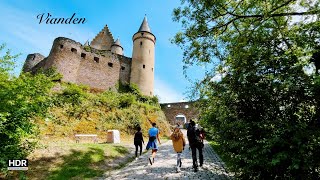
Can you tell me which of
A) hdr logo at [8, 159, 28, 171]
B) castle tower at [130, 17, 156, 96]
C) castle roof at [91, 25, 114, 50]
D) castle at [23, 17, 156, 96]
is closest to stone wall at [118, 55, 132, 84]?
castle at [23, 17, 156, 96]

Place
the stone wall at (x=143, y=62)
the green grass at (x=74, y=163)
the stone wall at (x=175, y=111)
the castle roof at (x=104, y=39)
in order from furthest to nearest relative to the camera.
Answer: the castle roof at (x=104, y=39), the stone wall at (x=175, y=111), the stone wall at (x=143, y=62), the green grass at (x=74, y=163)

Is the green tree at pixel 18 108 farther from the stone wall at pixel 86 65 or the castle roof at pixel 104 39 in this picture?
the castle roof at pixel 104 39

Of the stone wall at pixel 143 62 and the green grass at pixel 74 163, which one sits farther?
the stone wall at pixel 143 62

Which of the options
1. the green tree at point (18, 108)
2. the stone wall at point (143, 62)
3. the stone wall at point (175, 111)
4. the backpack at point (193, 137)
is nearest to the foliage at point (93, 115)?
the green tree at point (18, 108)

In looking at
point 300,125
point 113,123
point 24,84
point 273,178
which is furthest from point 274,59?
point 113,123

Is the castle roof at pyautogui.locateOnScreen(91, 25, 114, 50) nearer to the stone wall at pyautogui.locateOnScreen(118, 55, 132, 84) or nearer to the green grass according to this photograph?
the stone wall at pyautogui.locateOnScreen(118, 55, 132, 84)

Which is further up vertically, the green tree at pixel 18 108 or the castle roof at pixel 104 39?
the castle roof at pixel 104 39

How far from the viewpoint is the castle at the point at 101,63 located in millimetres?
30750

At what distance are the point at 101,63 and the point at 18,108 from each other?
27.6 metres

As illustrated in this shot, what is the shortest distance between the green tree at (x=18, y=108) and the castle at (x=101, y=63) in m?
22.5

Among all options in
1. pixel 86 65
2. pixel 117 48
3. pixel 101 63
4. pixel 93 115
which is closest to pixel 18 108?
pixel 93 115

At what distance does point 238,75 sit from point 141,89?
99.2 feet

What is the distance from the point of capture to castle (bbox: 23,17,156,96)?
3075cm

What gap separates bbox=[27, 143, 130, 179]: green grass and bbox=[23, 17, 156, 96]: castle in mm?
20580
